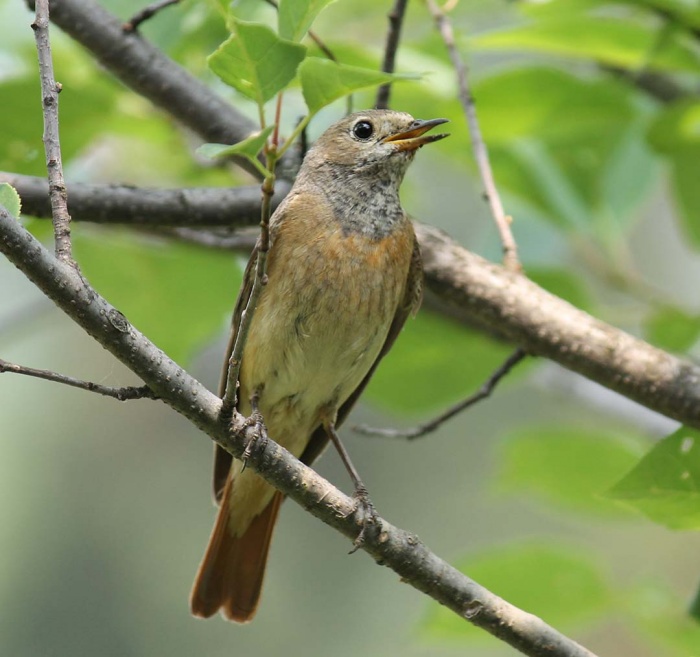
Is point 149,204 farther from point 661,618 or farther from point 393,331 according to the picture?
point 661,618

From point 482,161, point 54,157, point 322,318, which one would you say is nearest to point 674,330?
point 482,161

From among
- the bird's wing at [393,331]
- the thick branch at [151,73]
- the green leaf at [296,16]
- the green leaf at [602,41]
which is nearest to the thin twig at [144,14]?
the thick branch at [151,73]

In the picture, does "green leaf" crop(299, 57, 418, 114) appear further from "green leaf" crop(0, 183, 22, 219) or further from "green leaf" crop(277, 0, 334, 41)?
"green leaf" crop(0, 183, 22, 219)

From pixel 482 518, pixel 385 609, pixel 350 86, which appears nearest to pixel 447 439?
pixel 482 518

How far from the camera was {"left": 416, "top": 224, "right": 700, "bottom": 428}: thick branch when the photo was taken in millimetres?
3469

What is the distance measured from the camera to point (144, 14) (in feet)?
12.3

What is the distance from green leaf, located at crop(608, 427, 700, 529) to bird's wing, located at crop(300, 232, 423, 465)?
137cm

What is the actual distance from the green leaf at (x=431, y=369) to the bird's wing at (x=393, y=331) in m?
0.12

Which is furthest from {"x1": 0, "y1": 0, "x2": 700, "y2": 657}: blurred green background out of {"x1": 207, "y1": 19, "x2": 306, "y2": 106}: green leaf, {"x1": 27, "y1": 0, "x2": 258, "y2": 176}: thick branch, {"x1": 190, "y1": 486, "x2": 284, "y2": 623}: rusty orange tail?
{"x1": 190, "y1": 486, "x2": 284, "y2": 623}: rusty orange tail

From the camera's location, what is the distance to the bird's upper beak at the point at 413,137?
13.0ft

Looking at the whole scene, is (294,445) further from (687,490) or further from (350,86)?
(350,86)

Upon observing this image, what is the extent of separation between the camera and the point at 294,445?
4.51 metres

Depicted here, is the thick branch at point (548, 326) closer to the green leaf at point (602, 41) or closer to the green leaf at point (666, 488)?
the green leaf at point (666, 488)

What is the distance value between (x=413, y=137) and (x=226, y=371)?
1183 mm
